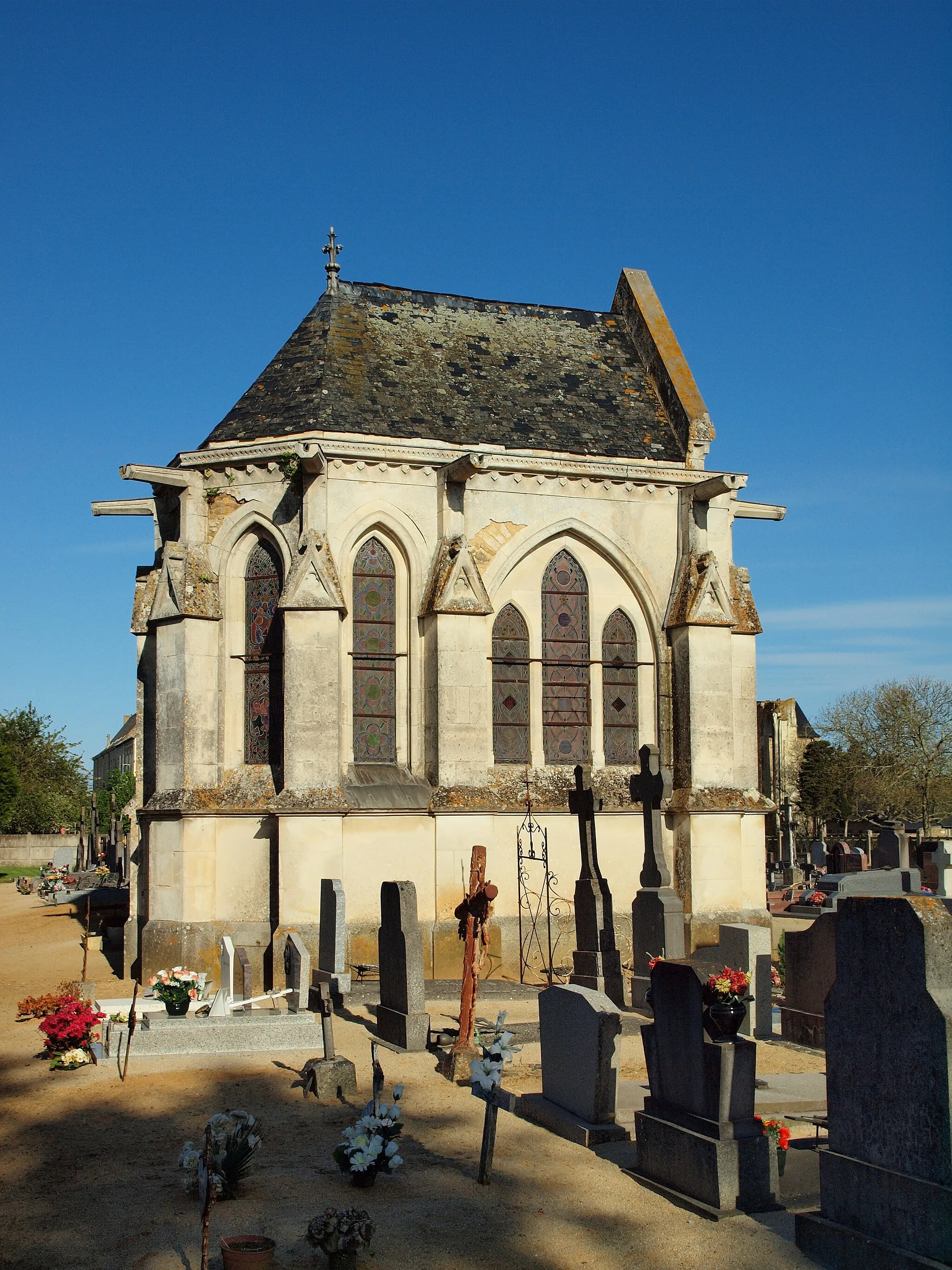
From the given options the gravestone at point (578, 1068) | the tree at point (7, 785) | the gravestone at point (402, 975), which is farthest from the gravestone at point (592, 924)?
the tree at point (7, 785)

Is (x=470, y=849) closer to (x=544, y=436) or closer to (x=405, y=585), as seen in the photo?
(x=405, y=585)

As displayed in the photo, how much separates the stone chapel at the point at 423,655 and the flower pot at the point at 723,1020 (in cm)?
961

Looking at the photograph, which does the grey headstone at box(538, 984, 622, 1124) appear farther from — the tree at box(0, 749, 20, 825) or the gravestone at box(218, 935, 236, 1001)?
the tree at box(0, 749, 20, 825)

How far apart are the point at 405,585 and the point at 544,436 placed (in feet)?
11.1

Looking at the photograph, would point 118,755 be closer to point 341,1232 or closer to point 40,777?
point 40,777

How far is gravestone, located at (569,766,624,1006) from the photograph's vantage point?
14.5 metres

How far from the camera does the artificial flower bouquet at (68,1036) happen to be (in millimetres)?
11250

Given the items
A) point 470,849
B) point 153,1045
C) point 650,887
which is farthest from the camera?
point 470,849

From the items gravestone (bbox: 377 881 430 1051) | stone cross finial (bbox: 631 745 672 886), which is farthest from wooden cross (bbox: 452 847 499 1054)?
stone cross finial (bbox: 631 745 672 886)

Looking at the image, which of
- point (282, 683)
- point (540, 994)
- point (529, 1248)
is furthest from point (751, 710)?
point (529, 1248)

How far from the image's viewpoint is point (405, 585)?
18.0 metres

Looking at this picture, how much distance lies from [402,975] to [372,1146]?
4.80 m

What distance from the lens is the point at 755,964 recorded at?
43.5 ft

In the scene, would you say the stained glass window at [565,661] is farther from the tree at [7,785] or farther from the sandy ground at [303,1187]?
the tree at [7,785]
